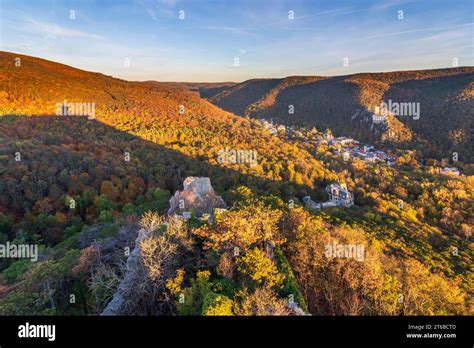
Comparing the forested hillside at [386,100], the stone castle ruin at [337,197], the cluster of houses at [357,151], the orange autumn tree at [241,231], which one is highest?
the forested hillside at [386,100]

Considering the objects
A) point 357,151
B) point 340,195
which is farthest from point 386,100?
point 340,195

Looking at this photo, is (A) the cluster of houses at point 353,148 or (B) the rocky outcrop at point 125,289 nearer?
(B) the rocky outcrop at point 125,289

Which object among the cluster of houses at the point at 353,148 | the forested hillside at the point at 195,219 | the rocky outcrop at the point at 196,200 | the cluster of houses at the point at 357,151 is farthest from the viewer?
the cluster of houses at the point at 357,151

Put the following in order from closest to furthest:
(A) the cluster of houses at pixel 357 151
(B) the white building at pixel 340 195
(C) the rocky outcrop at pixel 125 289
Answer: (C) the rocky outcrop at pixel 125 289 < (B) the white building at pixel 340 195 < (A) the cluster of houses at pixel 357 151

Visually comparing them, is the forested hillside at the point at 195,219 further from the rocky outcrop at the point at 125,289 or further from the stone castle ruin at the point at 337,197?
the stone castle ruin at the point at 337,197

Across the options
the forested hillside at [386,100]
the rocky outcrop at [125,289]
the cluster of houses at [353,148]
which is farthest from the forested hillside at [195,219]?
the forested hillside at [386,100]

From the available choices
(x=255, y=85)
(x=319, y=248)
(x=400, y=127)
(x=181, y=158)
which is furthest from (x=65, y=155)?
(x=255, y=85)

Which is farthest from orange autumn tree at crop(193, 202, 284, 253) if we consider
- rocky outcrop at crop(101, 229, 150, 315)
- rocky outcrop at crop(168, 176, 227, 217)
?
rocky outcrop at crop(168, 176, 227, 217)
